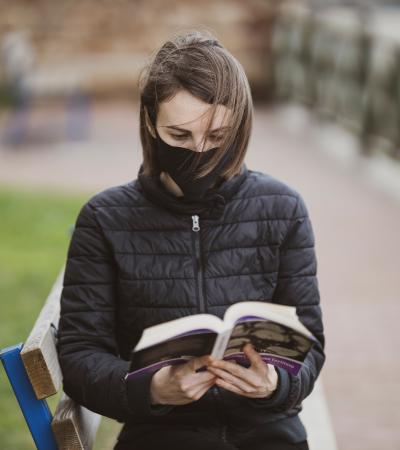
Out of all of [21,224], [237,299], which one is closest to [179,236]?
[237,299]

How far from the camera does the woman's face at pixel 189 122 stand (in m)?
2.60

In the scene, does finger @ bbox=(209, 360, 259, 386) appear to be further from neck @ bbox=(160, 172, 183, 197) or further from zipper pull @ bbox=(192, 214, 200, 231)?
neck @ bbox=(160, 172, 183, 197)

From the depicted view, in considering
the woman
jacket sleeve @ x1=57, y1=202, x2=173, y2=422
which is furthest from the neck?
jacket sleeve @ x1=57, y1=202, x2=173, y2=422

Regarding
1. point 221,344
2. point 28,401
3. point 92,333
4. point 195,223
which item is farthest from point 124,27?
point 221,344

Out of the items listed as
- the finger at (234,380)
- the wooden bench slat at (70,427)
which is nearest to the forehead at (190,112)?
the finger at (234,380)

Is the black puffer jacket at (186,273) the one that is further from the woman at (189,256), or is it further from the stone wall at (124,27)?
the stone wall at (124,27)

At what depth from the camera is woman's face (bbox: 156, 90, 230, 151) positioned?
2600 millimetres

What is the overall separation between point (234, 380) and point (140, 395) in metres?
0.29

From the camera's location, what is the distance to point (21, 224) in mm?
8727

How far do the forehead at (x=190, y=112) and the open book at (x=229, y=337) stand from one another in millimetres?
581

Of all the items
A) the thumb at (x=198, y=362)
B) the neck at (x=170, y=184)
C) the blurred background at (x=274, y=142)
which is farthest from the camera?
the blurred background at (x=274, y=142)

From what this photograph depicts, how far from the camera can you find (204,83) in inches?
102

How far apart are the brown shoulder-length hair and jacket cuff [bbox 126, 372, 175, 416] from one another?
0.60 metres

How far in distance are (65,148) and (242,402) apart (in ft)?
37.8
